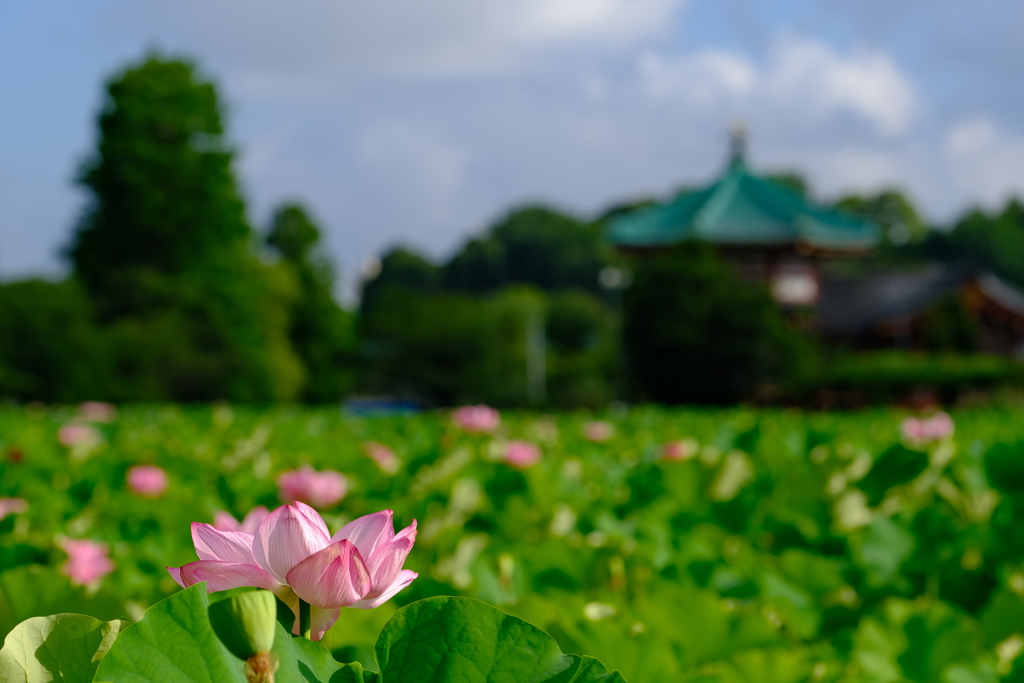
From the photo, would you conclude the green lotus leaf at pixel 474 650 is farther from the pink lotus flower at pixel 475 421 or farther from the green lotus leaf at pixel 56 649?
the pink lotus flower at pixel 475 421

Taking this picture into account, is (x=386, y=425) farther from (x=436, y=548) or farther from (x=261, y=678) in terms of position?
(x=261, y=678)

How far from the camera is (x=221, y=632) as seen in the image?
19.9 inches

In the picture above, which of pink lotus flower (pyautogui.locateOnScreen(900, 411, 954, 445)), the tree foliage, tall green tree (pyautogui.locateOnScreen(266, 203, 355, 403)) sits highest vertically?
pink lotus flower (pyautogui.locateOnScreen(900, 411, 954, 445))

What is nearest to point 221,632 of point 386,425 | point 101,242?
point 386,425

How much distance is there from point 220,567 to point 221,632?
0.08m

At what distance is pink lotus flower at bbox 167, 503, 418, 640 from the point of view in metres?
0.58

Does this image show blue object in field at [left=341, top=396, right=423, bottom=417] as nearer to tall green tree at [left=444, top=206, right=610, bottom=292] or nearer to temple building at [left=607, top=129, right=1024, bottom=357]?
temple building at [left=607, top=129, right=1024, bottom=357]

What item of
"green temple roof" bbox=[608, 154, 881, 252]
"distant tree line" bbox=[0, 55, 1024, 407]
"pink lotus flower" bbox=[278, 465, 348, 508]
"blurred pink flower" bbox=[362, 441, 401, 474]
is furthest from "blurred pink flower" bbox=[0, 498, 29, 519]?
"green temple roof" bbox=[608, 154, 881, 252]

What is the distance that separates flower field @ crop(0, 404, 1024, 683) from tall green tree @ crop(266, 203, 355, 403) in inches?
1325

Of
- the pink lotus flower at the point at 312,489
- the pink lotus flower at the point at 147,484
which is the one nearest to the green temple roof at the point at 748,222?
the pink lotus flower at the point at 147,484

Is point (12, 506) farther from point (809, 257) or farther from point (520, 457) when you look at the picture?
point (809, 257)

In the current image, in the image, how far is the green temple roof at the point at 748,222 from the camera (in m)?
28.3

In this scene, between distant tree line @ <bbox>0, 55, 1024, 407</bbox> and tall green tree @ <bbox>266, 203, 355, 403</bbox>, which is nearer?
distant tree line @ <bbox>0, 55, 1024, 407</bbox>

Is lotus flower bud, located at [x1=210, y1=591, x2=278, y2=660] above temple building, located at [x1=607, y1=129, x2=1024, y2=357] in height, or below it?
above
